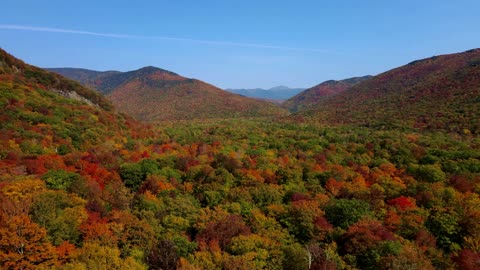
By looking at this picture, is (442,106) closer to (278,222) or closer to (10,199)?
(278,222)

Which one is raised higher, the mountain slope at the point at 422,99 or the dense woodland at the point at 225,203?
the mountain slope at the point at 422,99

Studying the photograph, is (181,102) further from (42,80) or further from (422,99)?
(422,99)

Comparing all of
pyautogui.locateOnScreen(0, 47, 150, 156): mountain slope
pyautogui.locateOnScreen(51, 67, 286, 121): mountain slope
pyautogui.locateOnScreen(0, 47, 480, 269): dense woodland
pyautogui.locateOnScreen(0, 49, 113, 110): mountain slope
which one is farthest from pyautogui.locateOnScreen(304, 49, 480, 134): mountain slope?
pyautogui.locateOnScreen(0, 49, 113, 110): mountain slope

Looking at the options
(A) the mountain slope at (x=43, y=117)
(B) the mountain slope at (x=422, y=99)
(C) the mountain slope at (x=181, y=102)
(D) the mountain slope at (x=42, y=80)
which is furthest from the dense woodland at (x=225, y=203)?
(C) the mountain slope at (x=181, y=102)

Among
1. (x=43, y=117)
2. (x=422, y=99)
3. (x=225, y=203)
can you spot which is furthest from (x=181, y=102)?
(x=225, y=203)

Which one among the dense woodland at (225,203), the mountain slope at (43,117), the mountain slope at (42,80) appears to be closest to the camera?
the dense woodland at (225,203)

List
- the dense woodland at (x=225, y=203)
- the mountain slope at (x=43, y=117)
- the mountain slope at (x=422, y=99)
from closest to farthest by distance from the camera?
the dense woodland at (x=225, y=203) < the mountain slope at (x=43, y=117) < the mountain slope at (x=422, y=99)

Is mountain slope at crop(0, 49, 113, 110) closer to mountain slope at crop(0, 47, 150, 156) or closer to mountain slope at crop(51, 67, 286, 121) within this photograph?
mountain slope at crop(0, 47, 150, 156)

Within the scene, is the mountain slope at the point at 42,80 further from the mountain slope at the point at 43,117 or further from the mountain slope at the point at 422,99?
the mountain slope at the point at 422,99
